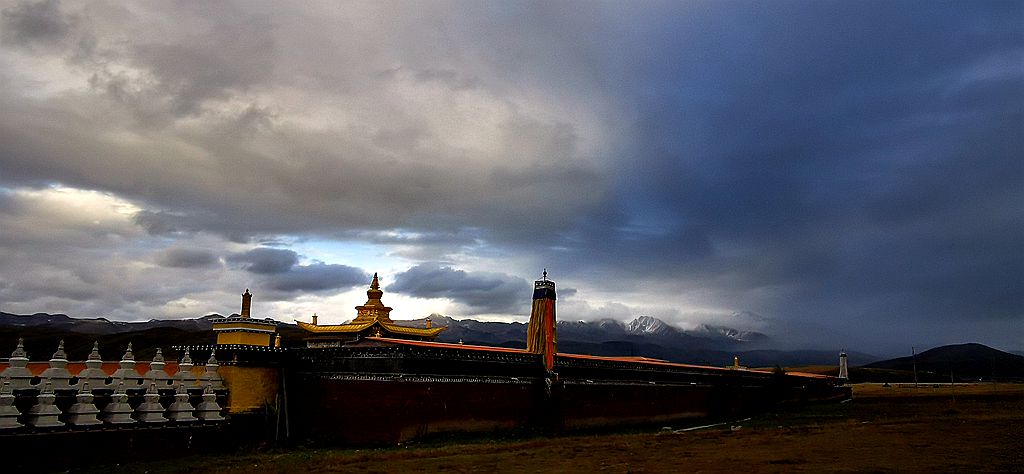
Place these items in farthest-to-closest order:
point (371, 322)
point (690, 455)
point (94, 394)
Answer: point (371, 322)
point (94, 394)
point (690, 455)

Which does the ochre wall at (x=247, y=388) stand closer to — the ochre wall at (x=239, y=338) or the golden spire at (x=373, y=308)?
the ochre wall at (x=239, y=338)

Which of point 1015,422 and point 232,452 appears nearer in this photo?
point 232,452

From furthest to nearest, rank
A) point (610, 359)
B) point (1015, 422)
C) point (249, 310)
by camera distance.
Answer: point (610, 359)
point (1015, 422)
point (249, 310)

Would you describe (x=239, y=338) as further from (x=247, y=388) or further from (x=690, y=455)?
(x=690, y=455)

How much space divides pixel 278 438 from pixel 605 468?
47.3 feet

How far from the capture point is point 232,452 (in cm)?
2480

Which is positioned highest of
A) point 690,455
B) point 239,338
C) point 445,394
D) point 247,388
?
point 239,338

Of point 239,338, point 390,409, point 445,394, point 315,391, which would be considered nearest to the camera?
point 390,409

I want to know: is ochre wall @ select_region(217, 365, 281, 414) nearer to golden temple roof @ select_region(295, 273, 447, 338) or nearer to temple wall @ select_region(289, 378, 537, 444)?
temple wall @ select_region(289, 378, 537, 444)

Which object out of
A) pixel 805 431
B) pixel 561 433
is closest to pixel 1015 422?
pixel 805 431

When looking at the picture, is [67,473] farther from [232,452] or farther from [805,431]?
[805,431]

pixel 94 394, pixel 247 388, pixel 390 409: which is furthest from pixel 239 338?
pixel 390 409

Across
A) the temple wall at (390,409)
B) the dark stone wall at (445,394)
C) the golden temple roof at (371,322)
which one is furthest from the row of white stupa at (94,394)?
the golden temple roof at (371,322)

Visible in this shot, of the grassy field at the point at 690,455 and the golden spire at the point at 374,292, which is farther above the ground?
the golden spire at the point at 374,292
